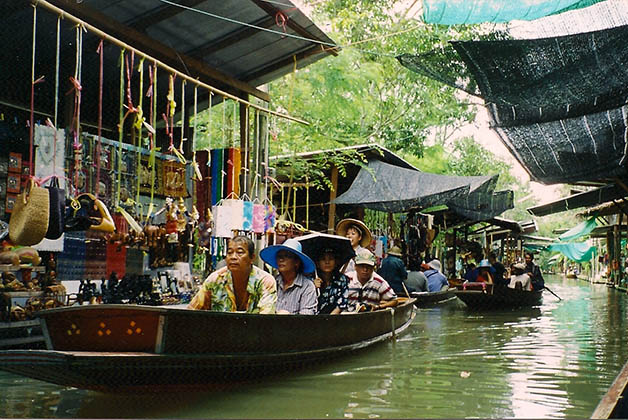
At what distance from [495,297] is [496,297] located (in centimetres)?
4

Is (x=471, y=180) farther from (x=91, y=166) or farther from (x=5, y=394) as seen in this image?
(x=5, y=394)

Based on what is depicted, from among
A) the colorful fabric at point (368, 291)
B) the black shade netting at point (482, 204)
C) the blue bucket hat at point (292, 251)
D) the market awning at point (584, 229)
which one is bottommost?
the colorful fabric at point (368, 291)

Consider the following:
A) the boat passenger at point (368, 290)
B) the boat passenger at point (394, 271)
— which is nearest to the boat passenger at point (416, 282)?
the boat passenger at point (394, 271)

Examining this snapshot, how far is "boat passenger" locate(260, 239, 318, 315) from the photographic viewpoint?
245 inches

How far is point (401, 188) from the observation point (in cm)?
1308

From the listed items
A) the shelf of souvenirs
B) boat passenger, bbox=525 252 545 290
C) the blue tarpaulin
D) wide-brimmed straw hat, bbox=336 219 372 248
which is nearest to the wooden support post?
wide-brimmed straw hat, bbox=336 219 372 248

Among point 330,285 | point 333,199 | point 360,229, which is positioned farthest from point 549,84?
point 333,199

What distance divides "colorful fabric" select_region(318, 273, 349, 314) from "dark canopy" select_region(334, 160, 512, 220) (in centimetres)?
547

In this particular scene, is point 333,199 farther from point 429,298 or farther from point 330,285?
point 330,285

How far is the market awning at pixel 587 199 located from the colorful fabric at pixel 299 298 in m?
9.71

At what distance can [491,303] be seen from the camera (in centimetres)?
1422

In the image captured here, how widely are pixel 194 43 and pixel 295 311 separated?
3.88 meters

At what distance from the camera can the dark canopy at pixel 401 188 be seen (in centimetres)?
1273

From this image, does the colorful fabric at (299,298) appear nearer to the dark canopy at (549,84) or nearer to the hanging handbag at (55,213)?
the hanging handbag at (55,213)
